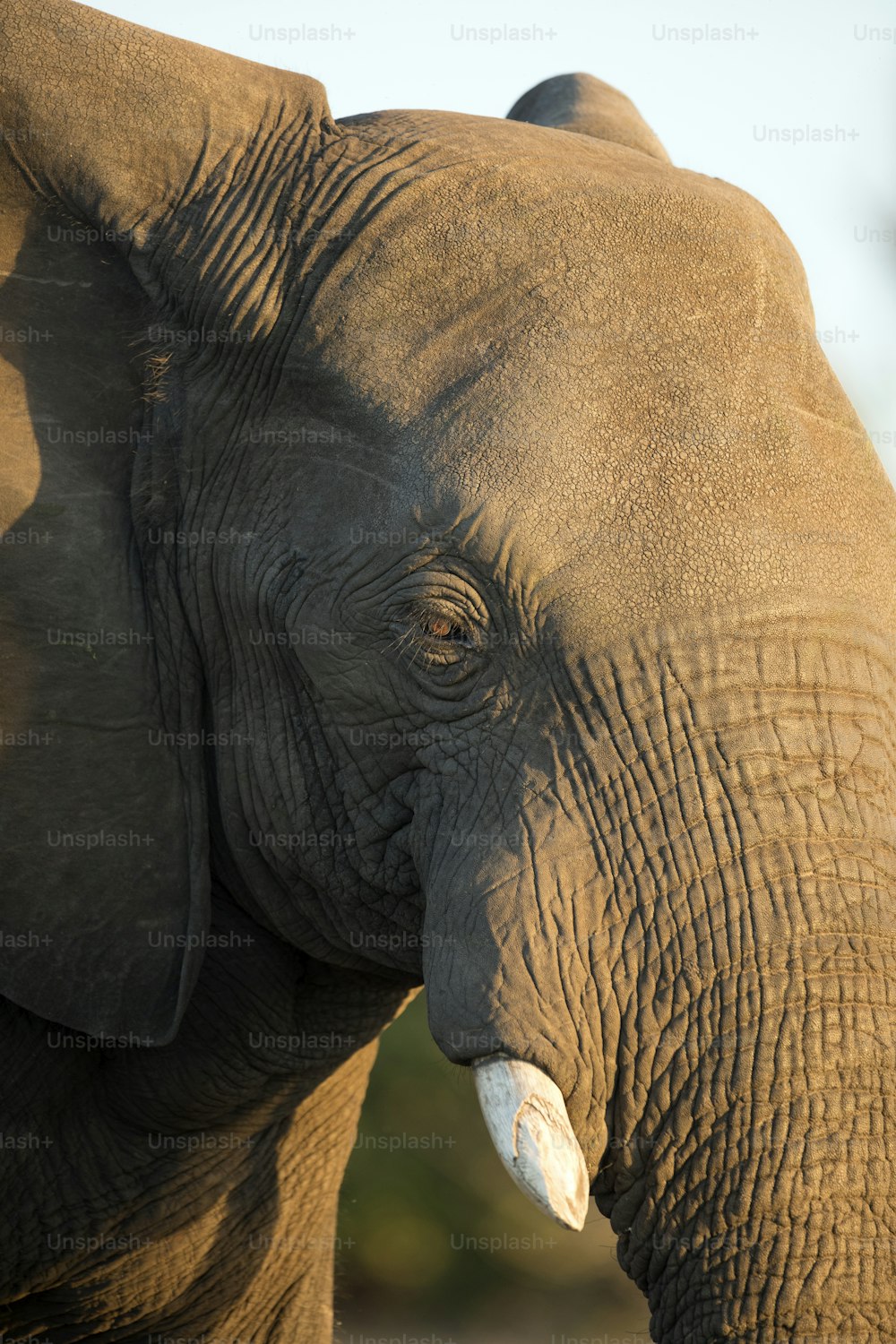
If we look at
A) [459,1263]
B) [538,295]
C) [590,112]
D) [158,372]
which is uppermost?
[538,295]

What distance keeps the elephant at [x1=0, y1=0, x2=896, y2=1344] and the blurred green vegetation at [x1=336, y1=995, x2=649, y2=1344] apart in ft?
17.6

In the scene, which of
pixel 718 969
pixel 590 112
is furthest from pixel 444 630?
pixel 590 112

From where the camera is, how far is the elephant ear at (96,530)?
10.5ft

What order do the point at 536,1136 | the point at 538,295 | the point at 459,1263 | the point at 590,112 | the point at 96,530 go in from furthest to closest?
the point at 459,1263
the point at 590,112
the point at 96,530
the point at 538,295
the point at 536,1136

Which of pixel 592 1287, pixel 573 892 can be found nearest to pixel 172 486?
pixel 573 892

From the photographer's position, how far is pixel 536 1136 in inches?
103

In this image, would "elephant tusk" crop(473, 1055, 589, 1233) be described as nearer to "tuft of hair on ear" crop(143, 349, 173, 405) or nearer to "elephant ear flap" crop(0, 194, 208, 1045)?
"elephant ear flap" crop(0, 194, 208, 1045)

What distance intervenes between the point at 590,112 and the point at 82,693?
205cm

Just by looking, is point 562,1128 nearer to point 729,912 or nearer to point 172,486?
point 729,912

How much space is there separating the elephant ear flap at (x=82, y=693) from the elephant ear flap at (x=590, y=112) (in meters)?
1.43

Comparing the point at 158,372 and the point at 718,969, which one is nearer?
the point at 718,969

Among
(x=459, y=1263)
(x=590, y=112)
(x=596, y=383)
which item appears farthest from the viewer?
(x=459, y=1263)

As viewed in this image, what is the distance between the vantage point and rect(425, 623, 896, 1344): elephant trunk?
260 cm

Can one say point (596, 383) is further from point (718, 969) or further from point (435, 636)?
point (718, 969)
